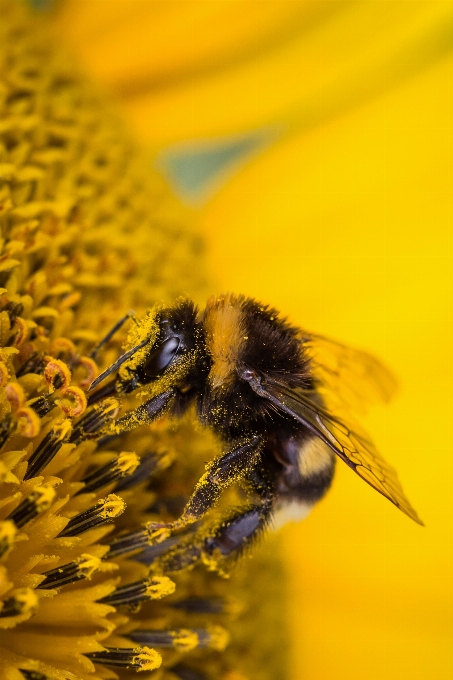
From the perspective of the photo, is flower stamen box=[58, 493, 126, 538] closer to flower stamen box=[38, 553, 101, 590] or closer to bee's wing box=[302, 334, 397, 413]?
flower stamen box=[38, 553, 101, 590]

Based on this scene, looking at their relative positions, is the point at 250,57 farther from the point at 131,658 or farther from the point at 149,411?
the point at 131,658

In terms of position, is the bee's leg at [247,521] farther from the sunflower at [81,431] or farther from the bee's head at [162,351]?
the bee's head at [162,351]

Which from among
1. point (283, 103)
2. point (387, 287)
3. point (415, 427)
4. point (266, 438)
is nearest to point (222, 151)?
point (283, 103)

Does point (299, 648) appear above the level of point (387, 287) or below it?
below

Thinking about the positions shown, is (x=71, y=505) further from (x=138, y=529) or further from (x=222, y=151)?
(x=222, y=151)

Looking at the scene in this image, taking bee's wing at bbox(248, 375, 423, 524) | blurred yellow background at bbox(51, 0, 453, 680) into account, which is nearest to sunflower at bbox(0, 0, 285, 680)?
bee's wing at bbox(248, 375, 423, 524)
